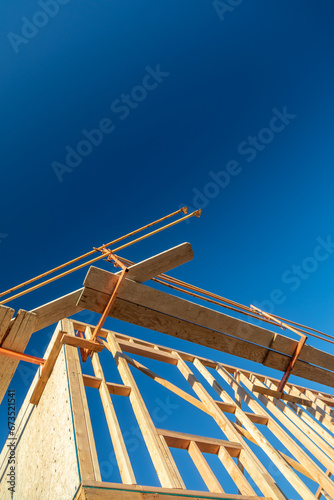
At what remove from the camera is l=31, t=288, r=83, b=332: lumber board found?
11.0ft

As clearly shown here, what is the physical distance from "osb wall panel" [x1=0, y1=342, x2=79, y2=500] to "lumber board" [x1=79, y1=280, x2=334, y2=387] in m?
0.93

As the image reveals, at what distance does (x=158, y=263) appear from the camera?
3.84 meters

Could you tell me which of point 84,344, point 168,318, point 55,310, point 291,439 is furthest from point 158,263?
point 291,439

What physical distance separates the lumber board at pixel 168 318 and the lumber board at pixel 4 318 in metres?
0.75

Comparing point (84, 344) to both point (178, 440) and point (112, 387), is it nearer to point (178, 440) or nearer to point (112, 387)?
point (112, 387)

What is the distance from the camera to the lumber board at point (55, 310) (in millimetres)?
3361

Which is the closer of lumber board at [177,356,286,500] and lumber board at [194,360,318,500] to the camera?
lumber board at [177,356,286,500]

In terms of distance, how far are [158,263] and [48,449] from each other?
2.22m

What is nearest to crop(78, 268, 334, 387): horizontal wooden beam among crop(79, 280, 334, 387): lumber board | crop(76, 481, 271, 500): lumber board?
crop(79, 280, 334, 387): lumber board

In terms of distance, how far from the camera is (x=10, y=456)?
178 inches

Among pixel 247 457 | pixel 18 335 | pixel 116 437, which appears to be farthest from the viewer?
pixel 247 457

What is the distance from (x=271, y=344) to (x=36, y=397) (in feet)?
11.0

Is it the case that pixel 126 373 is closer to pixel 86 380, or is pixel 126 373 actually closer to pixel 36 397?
pixel 86 380

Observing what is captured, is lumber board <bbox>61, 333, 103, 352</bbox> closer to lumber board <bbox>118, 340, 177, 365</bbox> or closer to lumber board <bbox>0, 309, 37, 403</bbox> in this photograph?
lumber board <bbox>0, 309, 37, 403</bbox>
